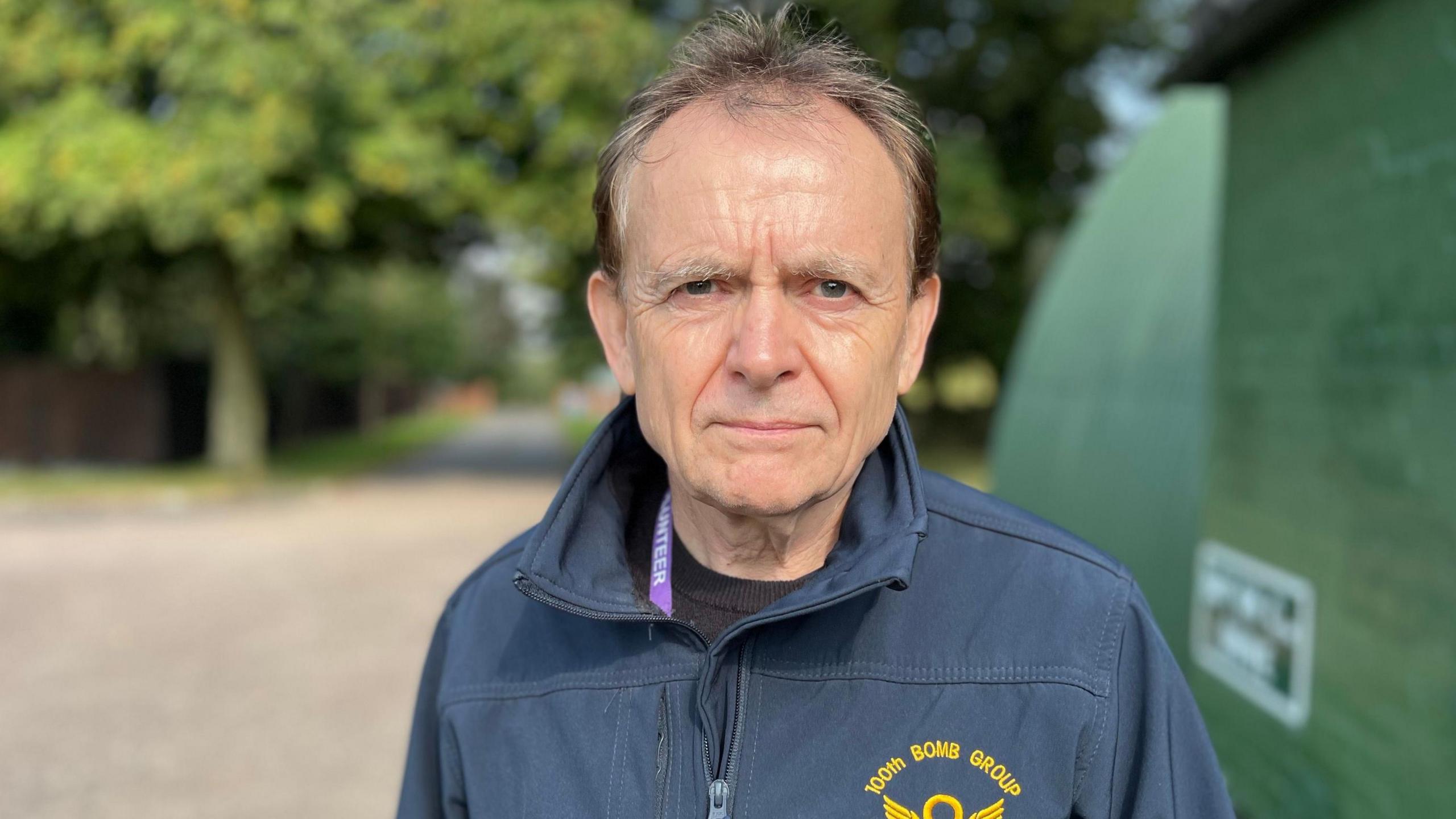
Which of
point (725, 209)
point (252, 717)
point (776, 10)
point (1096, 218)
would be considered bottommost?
point (252, 717)

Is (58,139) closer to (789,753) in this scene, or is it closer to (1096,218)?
(1096,218)

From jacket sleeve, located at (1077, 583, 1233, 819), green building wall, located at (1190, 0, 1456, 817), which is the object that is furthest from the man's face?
green building wall, located at (1190, 0, 1456, 817)

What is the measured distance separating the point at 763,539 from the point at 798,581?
81 millimetres

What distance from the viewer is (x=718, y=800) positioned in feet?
4.72

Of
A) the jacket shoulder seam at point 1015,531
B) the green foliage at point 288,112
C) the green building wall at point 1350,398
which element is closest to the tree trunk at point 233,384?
the green foliage at point 288,112

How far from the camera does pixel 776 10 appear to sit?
1803 mm

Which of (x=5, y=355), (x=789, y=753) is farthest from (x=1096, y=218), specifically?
(x=5, y=355)

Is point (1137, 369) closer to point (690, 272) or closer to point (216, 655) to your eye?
point (690, 272)

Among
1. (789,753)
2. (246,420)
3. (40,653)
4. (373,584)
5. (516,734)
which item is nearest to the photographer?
(789,753)

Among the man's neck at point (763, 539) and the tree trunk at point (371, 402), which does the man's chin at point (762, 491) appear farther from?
the tree trunk at point (371, 402)

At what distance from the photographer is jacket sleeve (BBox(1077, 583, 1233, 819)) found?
144cm

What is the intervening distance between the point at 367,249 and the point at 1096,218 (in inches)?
501

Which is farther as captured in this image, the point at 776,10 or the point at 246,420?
the point at 246,420

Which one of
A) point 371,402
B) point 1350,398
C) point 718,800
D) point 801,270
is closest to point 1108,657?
point 718,800
